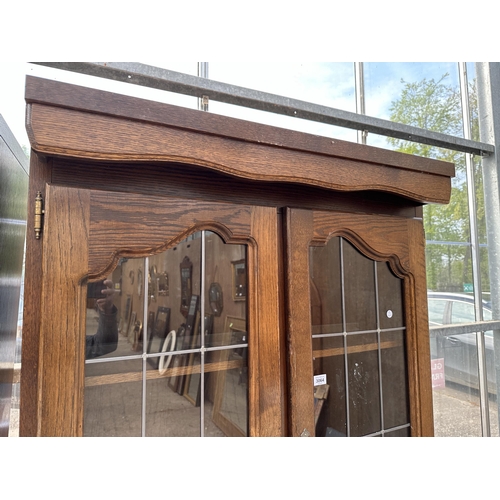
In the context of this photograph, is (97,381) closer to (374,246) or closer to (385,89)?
(374,246)

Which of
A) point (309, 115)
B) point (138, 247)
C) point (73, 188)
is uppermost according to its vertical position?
point (309, 115)

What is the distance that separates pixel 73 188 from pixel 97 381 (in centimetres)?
38

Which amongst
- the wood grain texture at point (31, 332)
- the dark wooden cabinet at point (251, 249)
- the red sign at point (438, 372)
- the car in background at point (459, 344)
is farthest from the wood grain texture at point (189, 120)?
the red sign at point (438, 372)

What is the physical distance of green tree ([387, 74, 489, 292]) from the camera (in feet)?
5.86

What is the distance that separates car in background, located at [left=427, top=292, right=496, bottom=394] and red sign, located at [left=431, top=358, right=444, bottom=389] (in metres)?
0.02

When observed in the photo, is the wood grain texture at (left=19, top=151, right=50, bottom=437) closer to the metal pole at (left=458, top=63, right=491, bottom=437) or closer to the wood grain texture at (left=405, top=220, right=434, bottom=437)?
the wood grain texture at (left=405, top=220, right=434, bottom=437)

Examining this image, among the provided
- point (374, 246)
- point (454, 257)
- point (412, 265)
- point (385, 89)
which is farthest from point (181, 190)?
point (454, 257)

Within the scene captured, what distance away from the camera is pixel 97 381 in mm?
637

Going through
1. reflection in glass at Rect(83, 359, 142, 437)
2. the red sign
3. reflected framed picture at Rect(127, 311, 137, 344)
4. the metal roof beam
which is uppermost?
the metal roof beam

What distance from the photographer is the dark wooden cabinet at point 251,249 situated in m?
0.59

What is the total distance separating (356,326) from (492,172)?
1380 mm

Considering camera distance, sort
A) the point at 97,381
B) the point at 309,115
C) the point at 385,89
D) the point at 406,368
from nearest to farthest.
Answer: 1. the point at 97,381
2. the point at 406,368
3. the point at 309,115
4. the point at 385,89

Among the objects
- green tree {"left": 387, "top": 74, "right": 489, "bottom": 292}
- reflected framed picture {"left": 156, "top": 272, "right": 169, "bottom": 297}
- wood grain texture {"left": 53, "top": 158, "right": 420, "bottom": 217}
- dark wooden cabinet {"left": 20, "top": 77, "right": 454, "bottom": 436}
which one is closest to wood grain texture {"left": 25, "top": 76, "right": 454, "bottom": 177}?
dark wooden cabinet {"left": 20, "top": 77, "right": 454, "bottom": 436}

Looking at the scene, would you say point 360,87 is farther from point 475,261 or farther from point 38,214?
point 38,214
